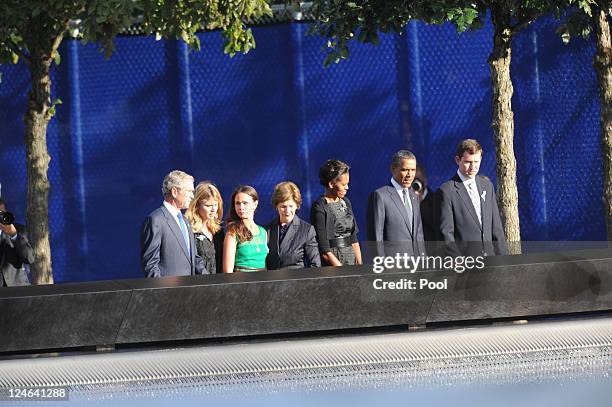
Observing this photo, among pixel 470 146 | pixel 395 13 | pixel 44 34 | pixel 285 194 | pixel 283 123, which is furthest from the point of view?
pixel 283 123

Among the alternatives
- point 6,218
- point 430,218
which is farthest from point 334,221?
point 6,218

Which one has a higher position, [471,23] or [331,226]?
[471,23]

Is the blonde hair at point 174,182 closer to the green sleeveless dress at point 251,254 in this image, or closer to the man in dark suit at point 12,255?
the green sleeveless dress at point 251,254

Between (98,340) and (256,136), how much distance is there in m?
8.26

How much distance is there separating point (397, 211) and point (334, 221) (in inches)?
21.0

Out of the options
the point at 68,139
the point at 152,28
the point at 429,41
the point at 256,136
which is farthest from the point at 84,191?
the point at 429,41

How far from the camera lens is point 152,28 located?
10.2 m

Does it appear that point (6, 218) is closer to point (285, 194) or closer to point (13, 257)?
point (13, 257)

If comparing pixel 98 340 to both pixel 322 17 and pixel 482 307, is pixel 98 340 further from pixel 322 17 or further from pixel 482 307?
pixel 322 17

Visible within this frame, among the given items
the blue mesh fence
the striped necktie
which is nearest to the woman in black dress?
the striped necktie

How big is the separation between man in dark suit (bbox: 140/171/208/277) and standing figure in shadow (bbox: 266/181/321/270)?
75 centimetres

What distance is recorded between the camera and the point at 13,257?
27.6ft

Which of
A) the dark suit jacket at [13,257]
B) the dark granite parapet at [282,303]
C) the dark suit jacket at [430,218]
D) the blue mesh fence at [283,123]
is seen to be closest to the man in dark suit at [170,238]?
the dark granite parapet at [282,303]

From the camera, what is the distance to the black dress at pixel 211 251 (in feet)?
25.4
